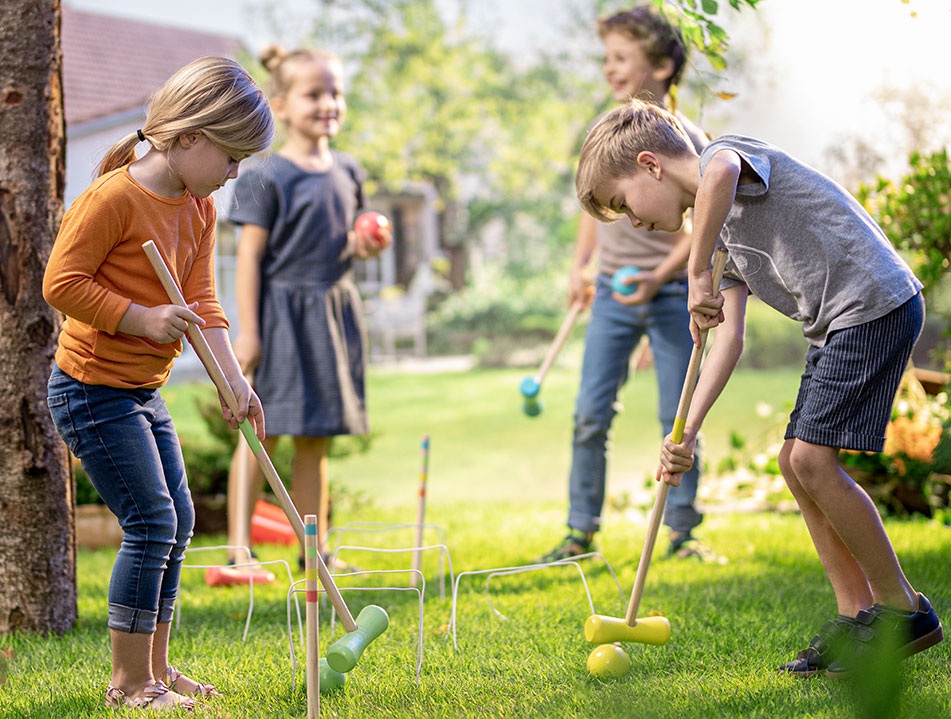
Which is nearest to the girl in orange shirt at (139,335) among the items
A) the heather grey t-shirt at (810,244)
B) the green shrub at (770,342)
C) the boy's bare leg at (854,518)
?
the heather grey t-shirt at (810,244)

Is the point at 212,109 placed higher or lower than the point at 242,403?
higher

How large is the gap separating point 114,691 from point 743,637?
5.25ft

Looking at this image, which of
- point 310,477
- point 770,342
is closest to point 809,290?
point 310,477

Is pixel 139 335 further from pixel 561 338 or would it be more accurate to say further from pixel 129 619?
pixel 561 338

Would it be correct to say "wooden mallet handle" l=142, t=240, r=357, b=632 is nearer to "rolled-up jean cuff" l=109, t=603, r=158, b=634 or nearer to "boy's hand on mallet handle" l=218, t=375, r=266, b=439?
"boy's hand on mallet handle" l=218, t=375, r=266, b=439

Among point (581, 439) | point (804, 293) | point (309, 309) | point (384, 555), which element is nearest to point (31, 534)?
point (309, 309)

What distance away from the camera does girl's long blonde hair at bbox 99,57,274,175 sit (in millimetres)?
2082

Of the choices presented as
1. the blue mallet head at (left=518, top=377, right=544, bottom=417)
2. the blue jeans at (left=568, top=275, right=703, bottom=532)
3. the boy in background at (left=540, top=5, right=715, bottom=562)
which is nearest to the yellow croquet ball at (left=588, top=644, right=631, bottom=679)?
the boy in background at (left=540, top=5, right=715, bottom=562)

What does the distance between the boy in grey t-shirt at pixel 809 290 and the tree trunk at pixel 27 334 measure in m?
1.63

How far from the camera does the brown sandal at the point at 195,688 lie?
7.30 feet

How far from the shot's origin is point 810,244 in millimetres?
2229

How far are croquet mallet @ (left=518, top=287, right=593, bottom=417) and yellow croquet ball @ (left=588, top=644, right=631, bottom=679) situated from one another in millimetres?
1800

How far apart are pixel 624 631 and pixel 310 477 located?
5.93ft

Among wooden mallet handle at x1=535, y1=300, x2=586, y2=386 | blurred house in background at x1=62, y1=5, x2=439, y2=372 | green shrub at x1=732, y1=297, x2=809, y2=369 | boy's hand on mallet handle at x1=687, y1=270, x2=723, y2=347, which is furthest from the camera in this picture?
green shrub at x1=732, y1=297, x2=809, y2=369
